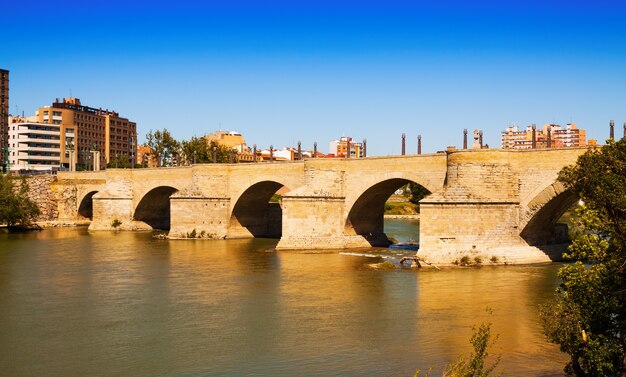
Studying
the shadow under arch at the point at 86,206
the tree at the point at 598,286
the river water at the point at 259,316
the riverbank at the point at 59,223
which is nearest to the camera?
the tree at the point at 598,286

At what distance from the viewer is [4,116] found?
94.2m

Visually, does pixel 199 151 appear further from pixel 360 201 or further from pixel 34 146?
pixel 360 201

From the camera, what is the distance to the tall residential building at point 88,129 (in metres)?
105

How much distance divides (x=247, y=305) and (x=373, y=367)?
8.00 metres

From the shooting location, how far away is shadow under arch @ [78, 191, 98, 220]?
62625 mm

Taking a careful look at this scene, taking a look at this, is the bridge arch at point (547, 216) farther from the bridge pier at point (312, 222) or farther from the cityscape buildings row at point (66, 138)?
the cityscape buildings row at point (66, 138)

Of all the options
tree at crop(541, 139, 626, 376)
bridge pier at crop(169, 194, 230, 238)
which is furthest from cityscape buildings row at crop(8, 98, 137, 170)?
tree at crop(541, 139, 626, 376)

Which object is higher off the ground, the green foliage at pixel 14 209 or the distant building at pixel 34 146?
the distant building at pixel 34 146

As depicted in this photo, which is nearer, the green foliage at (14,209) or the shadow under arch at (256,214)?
the shadow under arch at (256,214)

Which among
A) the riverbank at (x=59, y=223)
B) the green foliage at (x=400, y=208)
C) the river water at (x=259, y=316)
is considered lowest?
the river water at (x=259, y=316)

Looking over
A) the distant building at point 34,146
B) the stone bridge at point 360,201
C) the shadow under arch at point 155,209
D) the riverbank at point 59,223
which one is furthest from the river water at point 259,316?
the distant building at point 34,146

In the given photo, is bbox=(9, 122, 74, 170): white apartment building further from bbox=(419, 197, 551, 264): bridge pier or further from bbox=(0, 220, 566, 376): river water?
bbox=(419, 197, 551, 264): bridge pier

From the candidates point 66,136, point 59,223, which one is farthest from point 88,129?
point 59,223

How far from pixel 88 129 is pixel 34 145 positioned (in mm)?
12532
